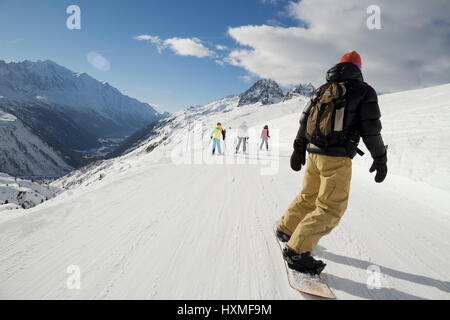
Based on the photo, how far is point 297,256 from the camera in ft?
7.59

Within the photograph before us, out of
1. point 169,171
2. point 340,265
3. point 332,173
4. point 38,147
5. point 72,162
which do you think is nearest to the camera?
point 332,173

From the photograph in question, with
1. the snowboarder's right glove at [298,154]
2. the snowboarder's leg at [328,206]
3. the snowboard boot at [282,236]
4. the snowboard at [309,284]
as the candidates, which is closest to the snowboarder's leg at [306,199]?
the snowboard boot at [282,236]

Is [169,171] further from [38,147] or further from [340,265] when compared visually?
[38,147]

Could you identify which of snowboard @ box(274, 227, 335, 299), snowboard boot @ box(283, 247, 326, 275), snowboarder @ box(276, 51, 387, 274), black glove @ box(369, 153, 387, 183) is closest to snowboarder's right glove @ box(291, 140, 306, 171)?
snowboarder @ box(276, 51, 387, 274)

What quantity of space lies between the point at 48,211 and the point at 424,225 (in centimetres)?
660

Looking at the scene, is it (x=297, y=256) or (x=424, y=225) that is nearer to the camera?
(x=297, y=256)

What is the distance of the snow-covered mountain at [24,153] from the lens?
502 feet

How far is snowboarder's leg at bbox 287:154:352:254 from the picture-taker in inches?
88.2

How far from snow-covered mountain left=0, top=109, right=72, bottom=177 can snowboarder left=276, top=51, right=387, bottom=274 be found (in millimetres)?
209638

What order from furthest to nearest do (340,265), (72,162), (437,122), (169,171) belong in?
(72,162), (437,122), (169,171), (340,265)

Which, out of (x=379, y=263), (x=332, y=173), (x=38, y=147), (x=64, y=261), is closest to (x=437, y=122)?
(x=379, y=263)

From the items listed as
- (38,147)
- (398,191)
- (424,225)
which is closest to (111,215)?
(424,225)

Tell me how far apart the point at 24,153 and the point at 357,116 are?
224274mm

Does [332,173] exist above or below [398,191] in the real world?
above
